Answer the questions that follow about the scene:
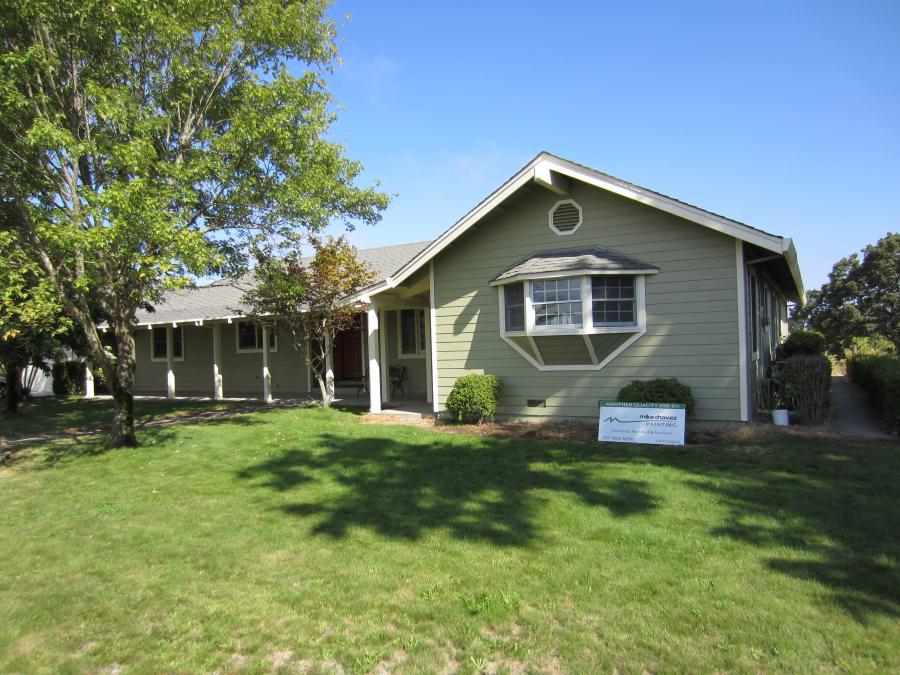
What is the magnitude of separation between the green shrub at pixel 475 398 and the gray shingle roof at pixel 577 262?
184 centimetres

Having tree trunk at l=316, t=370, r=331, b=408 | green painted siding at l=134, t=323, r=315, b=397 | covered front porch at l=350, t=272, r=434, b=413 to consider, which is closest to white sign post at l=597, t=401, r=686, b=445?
covered front porch at l=350, t=272, r=434, b=413

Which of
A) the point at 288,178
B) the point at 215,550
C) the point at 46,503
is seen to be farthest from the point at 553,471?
the point at 288,178

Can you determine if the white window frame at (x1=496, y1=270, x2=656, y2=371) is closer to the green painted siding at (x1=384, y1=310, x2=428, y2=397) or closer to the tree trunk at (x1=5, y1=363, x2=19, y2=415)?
the green painted siding at (x1=384, y1=310, x2=428, y2=397)

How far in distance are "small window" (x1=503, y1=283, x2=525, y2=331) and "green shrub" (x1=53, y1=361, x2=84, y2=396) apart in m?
18.5

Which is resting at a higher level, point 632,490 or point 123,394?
point 123,394

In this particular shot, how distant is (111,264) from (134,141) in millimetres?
1796

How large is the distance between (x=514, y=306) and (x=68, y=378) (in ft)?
63.6

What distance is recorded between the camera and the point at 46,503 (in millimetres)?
6305

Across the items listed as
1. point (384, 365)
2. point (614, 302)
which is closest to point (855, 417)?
point (614, 302)

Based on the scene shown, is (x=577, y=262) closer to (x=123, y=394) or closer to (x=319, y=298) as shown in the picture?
(x=319, y=298)

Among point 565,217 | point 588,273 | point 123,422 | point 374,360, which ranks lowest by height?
point 123,422

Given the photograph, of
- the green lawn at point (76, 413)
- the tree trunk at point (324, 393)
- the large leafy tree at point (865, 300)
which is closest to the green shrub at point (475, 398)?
the tree trunk at point (324, 393)

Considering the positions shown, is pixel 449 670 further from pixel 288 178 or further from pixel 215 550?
pixel 288 178

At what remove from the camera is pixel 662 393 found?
28.7 ft
